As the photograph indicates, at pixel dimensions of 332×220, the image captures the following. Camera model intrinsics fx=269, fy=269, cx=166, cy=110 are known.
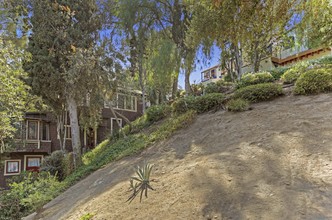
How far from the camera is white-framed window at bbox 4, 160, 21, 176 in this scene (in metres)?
19.9

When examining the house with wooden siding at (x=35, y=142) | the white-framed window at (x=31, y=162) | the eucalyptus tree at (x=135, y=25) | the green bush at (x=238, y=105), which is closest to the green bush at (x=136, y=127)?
Result: the eucalyptus tree at (x=135, y=25)

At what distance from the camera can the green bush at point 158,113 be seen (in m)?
12.9

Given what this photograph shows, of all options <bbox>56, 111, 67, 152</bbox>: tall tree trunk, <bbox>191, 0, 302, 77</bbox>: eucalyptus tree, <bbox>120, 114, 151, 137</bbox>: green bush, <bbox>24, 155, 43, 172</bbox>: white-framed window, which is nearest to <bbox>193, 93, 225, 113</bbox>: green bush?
<bbox>191, 0, 302, 77</bbox>: eucalyptus tree

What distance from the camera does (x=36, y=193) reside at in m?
9.79

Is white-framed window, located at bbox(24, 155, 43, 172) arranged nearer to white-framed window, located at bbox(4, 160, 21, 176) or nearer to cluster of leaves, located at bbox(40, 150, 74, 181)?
white-framed window, located at bbox(4, 160, 21, 176)

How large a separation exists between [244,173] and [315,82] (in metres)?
5.26

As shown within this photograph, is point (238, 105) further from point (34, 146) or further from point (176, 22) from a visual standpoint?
point (34, 146)

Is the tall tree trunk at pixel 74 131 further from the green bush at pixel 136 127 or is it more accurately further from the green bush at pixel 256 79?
the green bush at pixel 256 79

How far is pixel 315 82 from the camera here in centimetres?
855

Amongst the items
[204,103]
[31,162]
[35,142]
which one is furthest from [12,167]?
[204,103]

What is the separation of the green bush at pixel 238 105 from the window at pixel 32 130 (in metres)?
16.9

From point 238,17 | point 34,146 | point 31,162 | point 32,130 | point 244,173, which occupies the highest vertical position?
point 238,17

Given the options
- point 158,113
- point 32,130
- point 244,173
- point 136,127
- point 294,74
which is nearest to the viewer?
point 244,173

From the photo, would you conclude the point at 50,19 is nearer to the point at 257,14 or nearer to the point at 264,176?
the point at 257,14
